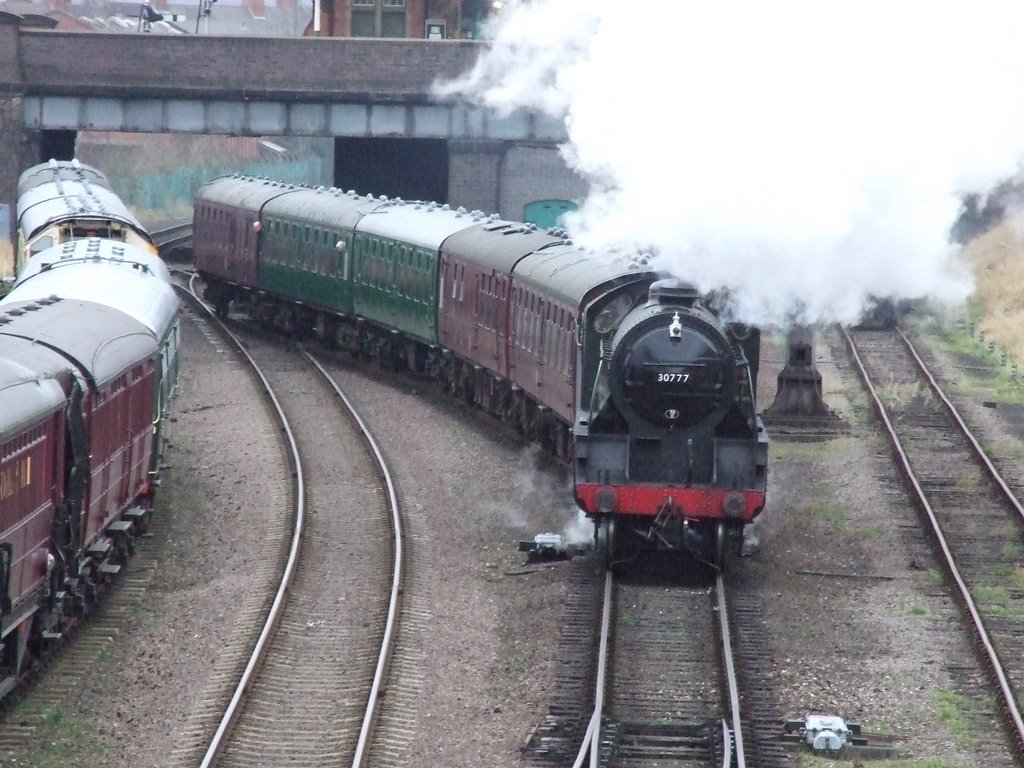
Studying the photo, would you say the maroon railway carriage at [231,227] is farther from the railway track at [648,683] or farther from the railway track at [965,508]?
the railway track at [648,683]

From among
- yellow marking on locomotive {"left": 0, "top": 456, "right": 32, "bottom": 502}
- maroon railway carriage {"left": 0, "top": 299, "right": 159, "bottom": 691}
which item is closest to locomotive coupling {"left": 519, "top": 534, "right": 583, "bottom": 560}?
maroon railway carriage {"left": 0, "top": 299, "right": 159, "bottom": 691}

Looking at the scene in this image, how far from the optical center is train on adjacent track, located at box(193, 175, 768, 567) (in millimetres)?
14930

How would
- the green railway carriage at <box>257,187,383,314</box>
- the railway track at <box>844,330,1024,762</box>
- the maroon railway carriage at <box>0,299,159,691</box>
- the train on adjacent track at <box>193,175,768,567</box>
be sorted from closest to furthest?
the maroon railway carriage at <box>0,299,159,691</box>, the railway track at <box>844,330,1024,762</box>, the train on adjacent track at <box>193,175,768,567</box>, the green railway carriage at <box>257,187,383,314</box>

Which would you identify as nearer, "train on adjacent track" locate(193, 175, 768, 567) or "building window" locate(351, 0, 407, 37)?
"train on adjacent track" locate(193, 175, 768, 567)

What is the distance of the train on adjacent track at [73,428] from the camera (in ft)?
37.8

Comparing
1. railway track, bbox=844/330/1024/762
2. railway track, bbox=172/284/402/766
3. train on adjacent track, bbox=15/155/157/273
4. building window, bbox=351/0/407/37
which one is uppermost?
building window, bbox=351/0/407/37

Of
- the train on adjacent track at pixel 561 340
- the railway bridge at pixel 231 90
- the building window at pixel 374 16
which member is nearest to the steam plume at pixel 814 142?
the train on adjacent track at pixel 561 340

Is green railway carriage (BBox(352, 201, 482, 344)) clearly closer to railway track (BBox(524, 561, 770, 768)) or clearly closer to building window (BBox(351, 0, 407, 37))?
railway track (BBox(524, 561, 770, 768))

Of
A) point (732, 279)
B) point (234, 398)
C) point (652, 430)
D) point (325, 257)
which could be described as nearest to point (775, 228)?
point (732, 279)

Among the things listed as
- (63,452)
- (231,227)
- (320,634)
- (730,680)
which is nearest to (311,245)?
(231,227)

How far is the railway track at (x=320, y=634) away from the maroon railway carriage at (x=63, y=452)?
142 cm

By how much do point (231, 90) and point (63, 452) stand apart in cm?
2972

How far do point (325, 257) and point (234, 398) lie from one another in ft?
20.5

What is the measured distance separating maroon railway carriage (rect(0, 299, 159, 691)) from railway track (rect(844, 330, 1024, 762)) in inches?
260
